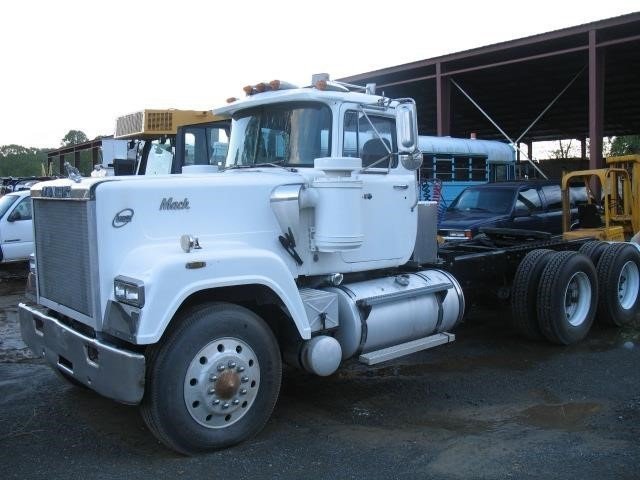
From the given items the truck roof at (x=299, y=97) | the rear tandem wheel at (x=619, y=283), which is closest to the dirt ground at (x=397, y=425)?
the rear tandem wheel at (x=619, y=283)

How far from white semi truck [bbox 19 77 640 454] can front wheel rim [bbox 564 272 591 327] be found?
1.96m

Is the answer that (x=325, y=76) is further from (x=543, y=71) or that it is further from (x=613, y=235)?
(x=543, y=71)

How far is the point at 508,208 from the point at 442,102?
9.36m

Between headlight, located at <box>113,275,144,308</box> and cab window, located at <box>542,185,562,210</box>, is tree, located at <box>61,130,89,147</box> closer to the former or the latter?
cab window, located at <box>542,185,562,210</box>

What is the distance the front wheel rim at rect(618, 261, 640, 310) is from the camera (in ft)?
28.0

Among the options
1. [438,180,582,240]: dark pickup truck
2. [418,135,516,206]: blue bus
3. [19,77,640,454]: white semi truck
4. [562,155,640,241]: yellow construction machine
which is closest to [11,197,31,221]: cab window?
[438,180,582,240]: dark pickup truck

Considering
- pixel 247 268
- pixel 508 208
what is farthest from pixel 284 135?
pixel 508 208

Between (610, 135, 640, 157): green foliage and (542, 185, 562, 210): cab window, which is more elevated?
(610, 135, 640, 157): green foliage

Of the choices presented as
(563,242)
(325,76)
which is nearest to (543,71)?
(563,242)

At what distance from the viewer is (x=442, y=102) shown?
832 inches

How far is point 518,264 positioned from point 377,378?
8.18 ft

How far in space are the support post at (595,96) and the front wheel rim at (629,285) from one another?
9.09 meters

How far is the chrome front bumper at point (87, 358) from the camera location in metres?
4.11

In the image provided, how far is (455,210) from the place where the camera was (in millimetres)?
13336
